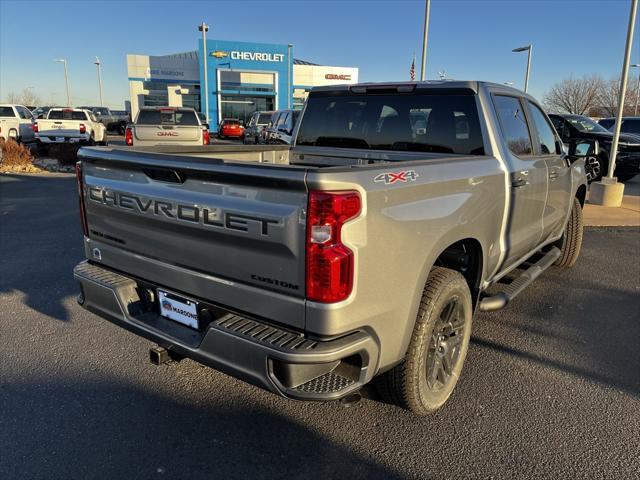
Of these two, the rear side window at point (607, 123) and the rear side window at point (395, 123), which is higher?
the rear side window at point (607, 123)

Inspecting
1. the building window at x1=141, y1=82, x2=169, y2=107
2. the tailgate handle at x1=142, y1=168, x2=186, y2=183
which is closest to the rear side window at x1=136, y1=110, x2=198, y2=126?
the tailgate handle at x1=142, y1=168, x2=186, y2=183

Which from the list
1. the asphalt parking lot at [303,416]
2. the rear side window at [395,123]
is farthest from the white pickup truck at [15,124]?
the rear side window at [395,123]

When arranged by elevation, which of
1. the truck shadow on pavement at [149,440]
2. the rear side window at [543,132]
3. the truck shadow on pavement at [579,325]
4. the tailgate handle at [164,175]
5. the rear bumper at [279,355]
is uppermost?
the rear side window at [543,132]

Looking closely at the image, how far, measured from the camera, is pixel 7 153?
14.8m

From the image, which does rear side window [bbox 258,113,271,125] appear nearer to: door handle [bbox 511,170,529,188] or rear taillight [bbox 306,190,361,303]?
door handle [bbox 511,170,529,188]

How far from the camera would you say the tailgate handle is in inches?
98.7

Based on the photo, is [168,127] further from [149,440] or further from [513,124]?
[149,440]

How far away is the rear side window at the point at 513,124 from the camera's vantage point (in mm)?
3793

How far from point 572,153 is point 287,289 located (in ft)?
14.2

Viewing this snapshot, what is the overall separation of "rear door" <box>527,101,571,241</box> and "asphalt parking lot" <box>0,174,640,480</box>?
102cm

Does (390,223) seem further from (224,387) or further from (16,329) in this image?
(16,329)

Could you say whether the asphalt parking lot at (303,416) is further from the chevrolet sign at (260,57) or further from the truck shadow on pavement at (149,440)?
the chevrolet sign at (260,57)

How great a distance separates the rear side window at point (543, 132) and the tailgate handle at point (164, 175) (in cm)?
341

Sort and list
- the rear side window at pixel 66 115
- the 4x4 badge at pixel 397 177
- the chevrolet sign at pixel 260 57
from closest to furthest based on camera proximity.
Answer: the 4x4 badge at pixel 397 177
the rear side window at pixel 66 115
the chevrolet sign at pixel 260 57
